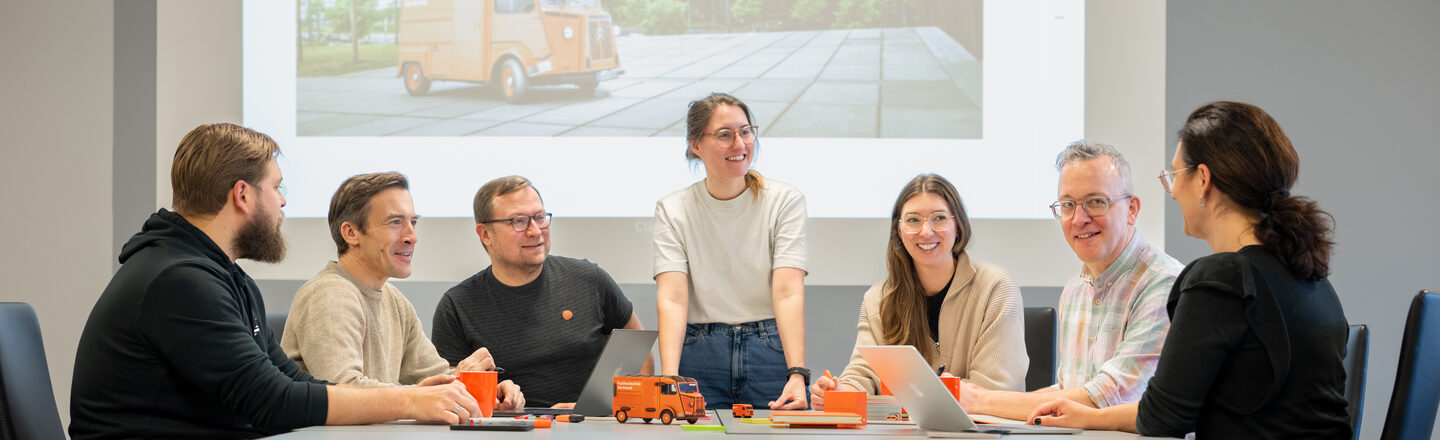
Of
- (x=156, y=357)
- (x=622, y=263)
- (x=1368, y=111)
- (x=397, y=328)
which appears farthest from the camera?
(x=1368, y=111)

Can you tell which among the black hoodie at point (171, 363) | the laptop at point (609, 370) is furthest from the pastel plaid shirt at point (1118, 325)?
the black hoodie at point (171, 363)

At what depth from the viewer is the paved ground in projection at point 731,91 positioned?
12.8 ft

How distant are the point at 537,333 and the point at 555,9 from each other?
1.52 meters

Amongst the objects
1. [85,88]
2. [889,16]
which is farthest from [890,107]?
[85,88]

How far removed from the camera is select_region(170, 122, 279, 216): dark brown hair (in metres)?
1.92

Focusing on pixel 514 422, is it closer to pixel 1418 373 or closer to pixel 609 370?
pixel 609 370

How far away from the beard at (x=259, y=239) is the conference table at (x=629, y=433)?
0.38 meters

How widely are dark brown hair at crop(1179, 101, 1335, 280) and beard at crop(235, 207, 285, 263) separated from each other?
175cm

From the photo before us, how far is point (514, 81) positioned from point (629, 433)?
2.45 meters

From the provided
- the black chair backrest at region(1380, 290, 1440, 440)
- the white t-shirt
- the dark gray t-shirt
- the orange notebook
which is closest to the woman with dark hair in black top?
the black chair backrest at region(1380, 290, 1440, 440)

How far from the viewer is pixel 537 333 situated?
9.49 feet

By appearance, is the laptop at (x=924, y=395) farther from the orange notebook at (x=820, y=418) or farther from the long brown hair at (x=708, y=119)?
the long brown hair at (x=708, y=119)

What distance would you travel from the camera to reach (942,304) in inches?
104

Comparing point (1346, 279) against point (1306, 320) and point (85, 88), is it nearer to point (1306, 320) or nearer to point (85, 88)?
point (1306, 320)
